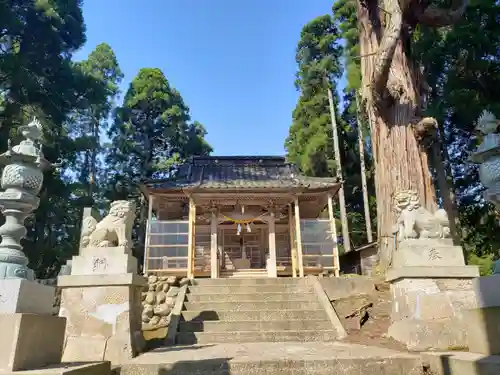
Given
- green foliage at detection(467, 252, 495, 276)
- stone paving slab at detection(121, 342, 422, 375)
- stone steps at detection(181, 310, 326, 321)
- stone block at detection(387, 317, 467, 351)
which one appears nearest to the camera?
stone paving slab at detection(121, 342, 422, 375)

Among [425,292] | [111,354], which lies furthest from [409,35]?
[111,354]

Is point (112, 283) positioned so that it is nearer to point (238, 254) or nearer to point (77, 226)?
point (238, 254)

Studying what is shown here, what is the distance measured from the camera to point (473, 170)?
11734mm

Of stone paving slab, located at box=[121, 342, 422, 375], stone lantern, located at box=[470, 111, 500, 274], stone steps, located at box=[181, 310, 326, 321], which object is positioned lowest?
stone paving slab, located at box=[121, 342, 422, 375]

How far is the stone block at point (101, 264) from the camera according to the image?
430cm

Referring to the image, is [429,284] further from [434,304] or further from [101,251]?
[101,251]

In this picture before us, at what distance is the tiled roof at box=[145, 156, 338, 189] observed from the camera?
11789 mm

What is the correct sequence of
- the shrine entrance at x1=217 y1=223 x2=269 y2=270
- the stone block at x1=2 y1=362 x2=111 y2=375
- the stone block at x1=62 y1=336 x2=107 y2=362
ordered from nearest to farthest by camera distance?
the stone block at x1=2 y1=362 x2=111 y2=375 < the stone block at x1=62 y1=336 x2=107 y2=362 < the shrine entrance at x1=217 y1=223 x2=269 y2=270

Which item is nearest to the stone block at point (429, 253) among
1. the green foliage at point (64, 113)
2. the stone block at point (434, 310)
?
the stone block at point (434, 310)

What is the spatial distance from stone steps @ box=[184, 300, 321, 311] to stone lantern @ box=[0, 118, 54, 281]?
13.7ft

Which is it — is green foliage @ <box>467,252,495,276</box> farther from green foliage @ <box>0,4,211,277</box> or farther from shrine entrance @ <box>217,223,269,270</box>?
green foliage @ <box>0,4,211,277</box>

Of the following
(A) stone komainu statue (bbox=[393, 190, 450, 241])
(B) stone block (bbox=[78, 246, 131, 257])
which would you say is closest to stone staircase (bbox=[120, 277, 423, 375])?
(B) stone block (bbox=[78, 246, 131, 257])

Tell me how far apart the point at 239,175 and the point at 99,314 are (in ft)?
33.2

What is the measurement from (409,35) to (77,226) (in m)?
15.2
